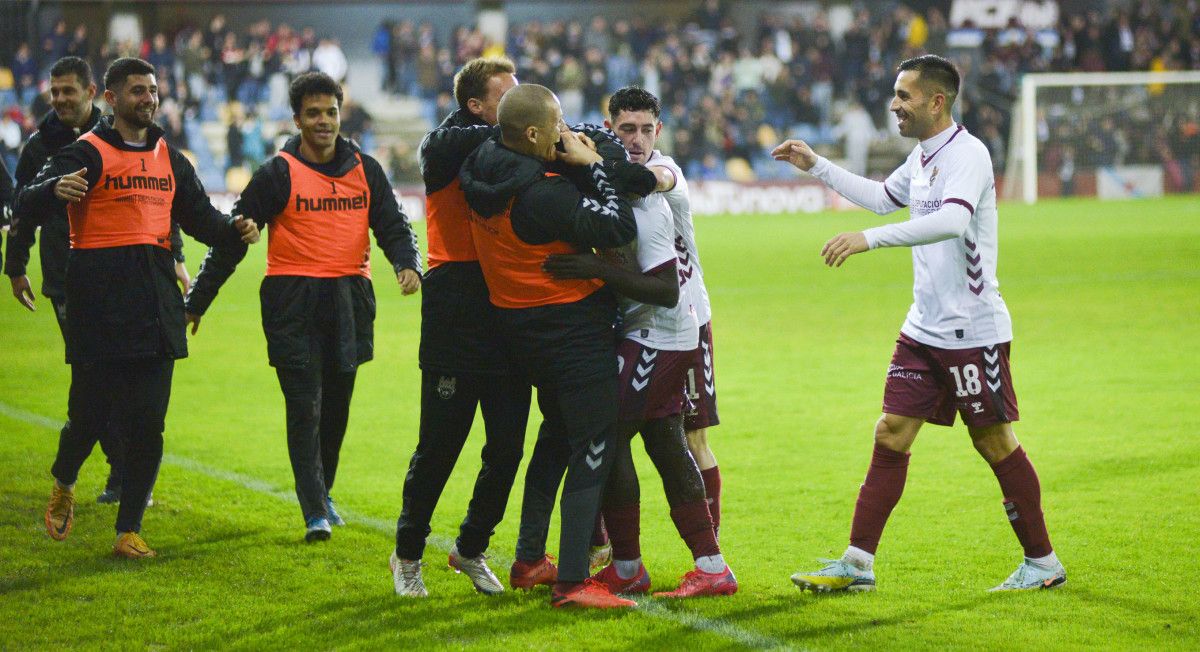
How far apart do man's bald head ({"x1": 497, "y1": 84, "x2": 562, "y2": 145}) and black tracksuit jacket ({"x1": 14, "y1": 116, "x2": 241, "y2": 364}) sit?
186 centimetres

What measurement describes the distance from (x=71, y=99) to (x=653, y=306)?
3714mm

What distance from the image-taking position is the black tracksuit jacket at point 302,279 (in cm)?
579

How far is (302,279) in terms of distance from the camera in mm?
5844

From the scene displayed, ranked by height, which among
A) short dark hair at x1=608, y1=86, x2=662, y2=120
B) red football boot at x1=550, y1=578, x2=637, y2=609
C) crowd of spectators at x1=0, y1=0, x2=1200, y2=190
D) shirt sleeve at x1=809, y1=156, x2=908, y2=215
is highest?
crowd of spectators at x1=0, y1=0, x2=1200, y2=190

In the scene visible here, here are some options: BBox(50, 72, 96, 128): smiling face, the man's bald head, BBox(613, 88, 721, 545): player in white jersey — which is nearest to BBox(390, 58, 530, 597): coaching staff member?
the man's bald head

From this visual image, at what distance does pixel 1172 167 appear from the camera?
30812mm

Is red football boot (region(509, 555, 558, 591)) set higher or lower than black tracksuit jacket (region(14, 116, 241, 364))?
lower

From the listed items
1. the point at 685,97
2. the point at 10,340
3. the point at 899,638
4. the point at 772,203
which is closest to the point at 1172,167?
the point at 772,203

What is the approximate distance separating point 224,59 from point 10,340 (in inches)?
795

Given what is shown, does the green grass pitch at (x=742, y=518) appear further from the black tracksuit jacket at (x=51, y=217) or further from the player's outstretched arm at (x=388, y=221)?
the player's outstretched arm at (x=388, y=221)

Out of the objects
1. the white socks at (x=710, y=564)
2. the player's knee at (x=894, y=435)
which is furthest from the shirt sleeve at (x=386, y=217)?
the player's knee at (x=894, y=435)

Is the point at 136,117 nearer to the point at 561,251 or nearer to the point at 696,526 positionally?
the point at 561,251

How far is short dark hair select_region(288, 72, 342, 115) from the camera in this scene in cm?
568

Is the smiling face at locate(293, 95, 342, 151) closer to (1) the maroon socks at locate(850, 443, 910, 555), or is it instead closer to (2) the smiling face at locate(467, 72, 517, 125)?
(2) the smiling face at locate(467, 72, 517, 125)
